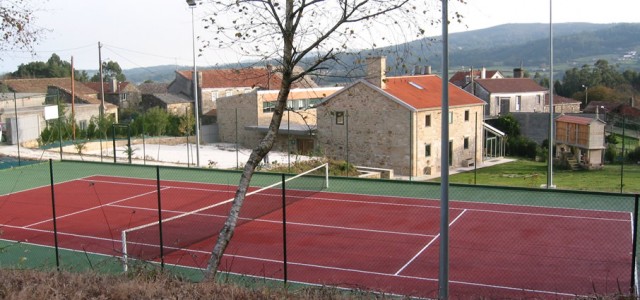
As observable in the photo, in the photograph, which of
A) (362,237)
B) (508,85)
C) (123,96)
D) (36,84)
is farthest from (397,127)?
(123,96)

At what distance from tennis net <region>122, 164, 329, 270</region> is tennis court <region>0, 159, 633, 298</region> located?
0.05 meters

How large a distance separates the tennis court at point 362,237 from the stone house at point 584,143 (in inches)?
802

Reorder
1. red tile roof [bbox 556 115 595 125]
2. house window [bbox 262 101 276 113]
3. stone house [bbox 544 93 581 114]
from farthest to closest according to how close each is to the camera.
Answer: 1. stone house [bbox 544 93 581 114]
2. house window [bbox 262 101 276 113]
3. red tile roof [bbox 556 115 595 125]

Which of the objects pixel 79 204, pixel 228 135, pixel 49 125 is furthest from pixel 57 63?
pixel 79 204

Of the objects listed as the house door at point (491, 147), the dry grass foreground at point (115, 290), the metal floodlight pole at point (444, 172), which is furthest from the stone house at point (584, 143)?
the dry grass foreground at point (115, 290)

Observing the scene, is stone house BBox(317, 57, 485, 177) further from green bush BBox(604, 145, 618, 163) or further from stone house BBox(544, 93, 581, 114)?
stone house BBox(544, 93, 581, 114)

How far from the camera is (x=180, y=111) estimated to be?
6141 centimetres

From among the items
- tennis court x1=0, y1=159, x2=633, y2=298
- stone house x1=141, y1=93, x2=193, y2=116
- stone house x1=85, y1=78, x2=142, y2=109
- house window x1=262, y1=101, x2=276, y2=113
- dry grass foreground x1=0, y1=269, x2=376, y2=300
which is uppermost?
stone house x1=85, y1=78, x2=142, y2=109

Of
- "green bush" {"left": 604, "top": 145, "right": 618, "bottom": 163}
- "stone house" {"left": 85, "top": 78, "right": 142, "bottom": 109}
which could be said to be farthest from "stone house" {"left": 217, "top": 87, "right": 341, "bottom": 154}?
"stone house" {"left": 85, "top": 78, "right": 142, "bottom": 109}

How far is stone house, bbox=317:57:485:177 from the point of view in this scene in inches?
1321

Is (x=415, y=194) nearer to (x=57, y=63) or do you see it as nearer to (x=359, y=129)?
(x=359, y=129)

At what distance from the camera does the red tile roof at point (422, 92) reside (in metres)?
34.5

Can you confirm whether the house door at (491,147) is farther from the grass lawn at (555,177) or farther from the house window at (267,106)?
the house window at (267,106)

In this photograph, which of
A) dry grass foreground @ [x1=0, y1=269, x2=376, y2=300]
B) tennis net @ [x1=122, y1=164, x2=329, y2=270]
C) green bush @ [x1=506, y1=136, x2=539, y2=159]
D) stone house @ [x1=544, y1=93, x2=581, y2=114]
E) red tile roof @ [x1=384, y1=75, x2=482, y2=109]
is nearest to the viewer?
dry grass foreground @ [x1=0, y1=269, x2=376, y2=300]
